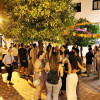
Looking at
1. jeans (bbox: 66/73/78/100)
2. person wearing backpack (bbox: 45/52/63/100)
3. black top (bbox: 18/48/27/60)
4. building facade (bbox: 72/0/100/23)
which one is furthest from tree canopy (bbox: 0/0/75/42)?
building facade (bbox: 72/0/100/23)

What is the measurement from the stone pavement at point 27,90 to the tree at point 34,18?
2141 millimetres

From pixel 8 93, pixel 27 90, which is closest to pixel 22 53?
pixel 27 90

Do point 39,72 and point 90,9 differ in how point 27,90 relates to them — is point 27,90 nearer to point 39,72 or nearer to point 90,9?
point 39,72

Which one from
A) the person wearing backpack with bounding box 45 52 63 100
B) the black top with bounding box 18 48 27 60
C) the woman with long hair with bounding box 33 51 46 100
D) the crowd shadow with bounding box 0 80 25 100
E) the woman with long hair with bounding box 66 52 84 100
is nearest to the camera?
the person wearing backpack with bounding box 45 52 63 100

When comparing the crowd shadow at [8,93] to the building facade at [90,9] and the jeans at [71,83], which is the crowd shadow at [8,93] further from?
the building facade at [90,9]

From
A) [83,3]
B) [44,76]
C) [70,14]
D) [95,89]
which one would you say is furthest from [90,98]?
[83,3]

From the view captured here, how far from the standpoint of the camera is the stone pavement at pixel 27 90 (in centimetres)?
670

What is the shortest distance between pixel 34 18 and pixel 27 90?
300cm

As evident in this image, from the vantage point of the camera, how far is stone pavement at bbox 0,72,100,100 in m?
6.70

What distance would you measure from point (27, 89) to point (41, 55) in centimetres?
273

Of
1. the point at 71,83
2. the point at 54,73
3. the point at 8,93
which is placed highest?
the point at 54,73

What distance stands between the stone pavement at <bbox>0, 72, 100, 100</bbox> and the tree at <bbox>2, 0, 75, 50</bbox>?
7.03 ft

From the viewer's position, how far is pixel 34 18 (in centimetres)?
710

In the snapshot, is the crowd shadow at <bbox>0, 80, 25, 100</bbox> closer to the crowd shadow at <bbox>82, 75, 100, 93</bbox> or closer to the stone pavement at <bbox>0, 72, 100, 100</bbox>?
the stone pavement at <bbox>0, 72, 100, 100</bbox>
